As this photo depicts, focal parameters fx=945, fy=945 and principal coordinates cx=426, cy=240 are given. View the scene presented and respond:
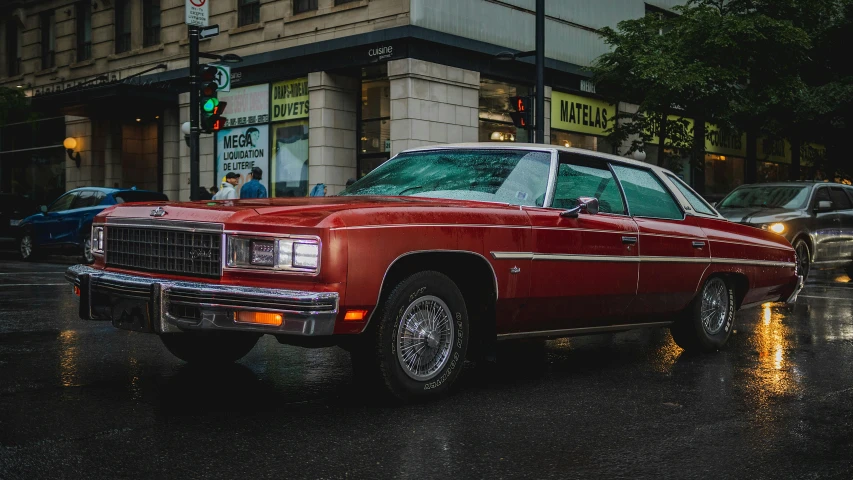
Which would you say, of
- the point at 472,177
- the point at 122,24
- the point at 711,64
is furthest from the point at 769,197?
the point at 122,24

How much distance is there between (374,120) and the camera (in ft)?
74.3

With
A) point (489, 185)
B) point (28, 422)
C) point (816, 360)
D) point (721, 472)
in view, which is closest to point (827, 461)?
point (721, 472)

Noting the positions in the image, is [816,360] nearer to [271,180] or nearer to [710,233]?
[710,233]

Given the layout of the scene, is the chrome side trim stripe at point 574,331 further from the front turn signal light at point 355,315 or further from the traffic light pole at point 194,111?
the traffic light pole at point 194,111

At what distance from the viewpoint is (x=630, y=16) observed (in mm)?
27719

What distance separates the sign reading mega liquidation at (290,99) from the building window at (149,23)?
5.76 m

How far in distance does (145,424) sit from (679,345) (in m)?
4.56

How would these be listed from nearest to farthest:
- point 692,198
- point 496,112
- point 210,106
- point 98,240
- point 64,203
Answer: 1. point 98,240
2. point 692,198
3. point 210,106
4. point 64,203
5. point 496,112

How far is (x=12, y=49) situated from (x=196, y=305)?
Result: 31745 millimetres

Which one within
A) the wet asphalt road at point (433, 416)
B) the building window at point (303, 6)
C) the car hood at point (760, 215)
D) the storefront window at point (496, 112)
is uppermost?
the building window at point (303, 6)

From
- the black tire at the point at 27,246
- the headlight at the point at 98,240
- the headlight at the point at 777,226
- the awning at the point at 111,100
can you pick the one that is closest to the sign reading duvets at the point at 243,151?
the awning at the point at 111,100

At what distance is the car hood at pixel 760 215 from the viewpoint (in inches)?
→ 571

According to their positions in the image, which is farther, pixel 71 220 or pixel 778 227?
pixel 71 220

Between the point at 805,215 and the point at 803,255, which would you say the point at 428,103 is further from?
the point at 803,255
